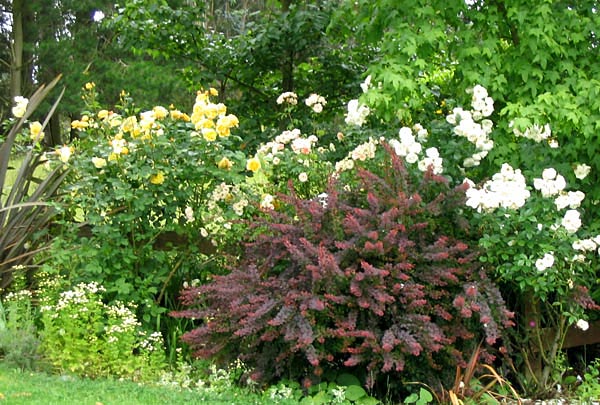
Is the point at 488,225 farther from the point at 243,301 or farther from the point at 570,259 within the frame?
the point at 243,301

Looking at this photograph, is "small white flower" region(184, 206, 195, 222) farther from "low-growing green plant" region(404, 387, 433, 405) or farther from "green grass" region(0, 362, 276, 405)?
"low-growing green plant" region(404, 387, 433, 405)

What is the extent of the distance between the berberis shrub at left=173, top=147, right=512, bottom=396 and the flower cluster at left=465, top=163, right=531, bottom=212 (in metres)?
0.24

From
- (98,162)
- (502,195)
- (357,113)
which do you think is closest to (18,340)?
(98,162)

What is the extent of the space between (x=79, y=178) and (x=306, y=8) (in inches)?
118

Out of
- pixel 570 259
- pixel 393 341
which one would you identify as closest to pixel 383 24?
pixel 570 259

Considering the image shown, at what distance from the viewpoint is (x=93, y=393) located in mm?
3947

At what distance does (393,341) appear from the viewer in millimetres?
3982

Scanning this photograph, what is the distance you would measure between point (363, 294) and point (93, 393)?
1574 millimetres

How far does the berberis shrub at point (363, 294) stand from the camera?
4.07 meters

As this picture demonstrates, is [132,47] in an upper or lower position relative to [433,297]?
upper

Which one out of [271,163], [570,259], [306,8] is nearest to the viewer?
[570,259]

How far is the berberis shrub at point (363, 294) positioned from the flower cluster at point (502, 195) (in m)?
0.24

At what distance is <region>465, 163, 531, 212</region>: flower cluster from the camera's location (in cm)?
421

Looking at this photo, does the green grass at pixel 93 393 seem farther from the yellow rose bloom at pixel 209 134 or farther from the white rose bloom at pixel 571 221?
the white rose bloom at pixel 571 221
